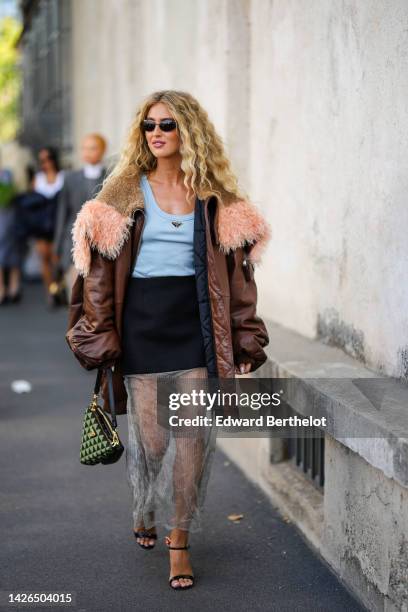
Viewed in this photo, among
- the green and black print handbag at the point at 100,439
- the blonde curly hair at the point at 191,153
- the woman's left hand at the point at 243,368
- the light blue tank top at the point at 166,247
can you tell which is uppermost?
the blonde curly hair at the point at 191,153

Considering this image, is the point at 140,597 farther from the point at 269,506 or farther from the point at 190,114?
the point at 190,114

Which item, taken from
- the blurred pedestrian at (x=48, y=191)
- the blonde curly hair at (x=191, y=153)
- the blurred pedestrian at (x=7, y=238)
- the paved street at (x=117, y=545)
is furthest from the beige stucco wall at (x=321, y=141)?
the blurred pedestrian at (x=7, y=238)

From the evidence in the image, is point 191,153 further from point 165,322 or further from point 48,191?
point 48,191

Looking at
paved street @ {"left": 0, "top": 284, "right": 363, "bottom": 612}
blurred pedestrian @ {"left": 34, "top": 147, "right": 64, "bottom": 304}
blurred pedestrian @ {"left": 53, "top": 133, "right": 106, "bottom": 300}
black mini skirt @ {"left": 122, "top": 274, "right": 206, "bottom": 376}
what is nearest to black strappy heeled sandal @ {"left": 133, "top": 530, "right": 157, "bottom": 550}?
paved street @ {"left": 0, "top": 284, "right": 363, "bottom": 612}

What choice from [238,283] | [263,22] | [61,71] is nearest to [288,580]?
[238,283]

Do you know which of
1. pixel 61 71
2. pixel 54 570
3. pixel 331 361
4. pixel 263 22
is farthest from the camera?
pixel 61 71

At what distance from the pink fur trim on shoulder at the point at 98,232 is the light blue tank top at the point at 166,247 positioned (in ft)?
0.36

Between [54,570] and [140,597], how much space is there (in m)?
0.50

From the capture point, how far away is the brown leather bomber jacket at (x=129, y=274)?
4332 millimetres

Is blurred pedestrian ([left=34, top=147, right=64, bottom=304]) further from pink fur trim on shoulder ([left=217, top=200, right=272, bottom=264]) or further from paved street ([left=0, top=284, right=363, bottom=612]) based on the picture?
pink fur trim on shoulder ([left=217, top=200, right=272, bottom=264])

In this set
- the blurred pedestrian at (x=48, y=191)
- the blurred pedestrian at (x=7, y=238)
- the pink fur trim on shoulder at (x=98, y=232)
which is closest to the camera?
the pink fur trim on shoulder at (x=98, y=232)

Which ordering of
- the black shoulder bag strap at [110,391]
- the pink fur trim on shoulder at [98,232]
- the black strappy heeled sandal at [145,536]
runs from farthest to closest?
the black strappy heeled sandal at [145,536] < the black shoulder bag strap at [110,391] < the pink fur trim on shoulder at [98,232]

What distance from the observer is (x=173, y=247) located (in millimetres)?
4375

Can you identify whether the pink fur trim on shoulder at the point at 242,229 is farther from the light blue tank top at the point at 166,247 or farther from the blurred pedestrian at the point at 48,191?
the blurred pedestrian at the point at 48,191
